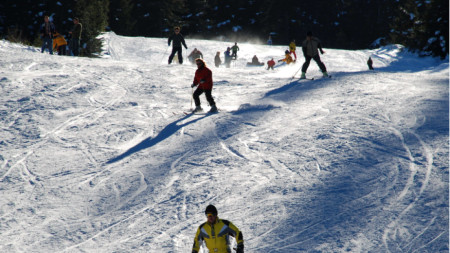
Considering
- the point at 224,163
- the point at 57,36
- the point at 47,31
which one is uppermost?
the point at 47,31

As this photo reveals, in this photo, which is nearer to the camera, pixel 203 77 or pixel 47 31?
pixel 203 77

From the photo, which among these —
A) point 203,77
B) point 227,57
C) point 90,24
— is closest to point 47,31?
point 203,77

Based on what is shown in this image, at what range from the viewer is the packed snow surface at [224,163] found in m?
6.88

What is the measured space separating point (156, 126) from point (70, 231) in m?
4.96

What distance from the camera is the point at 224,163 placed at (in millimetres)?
9172

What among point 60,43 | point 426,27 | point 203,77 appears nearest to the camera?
point 203,77

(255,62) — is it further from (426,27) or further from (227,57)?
(426,27)

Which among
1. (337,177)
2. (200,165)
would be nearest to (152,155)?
(200,165)

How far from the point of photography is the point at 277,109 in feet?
42.2

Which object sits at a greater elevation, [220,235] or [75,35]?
[75,35]

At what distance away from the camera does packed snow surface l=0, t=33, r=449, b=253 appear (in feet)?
22.6

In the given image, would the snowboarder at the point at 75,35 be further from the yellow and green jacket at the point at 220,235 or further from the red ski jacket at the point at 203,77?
the yellow and green jacket at the point at 220,235

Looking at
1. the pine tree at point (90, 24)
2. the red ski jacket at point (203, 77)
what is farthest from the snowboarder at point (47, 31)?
the pine tree at point (90, 24)

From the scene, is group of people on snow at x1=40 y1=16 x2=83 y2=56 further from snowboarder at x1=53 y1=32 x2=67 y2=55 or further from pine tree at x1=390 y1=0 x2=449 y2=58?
pine tree at x1=390 y1=0 x2=449 y2=58
